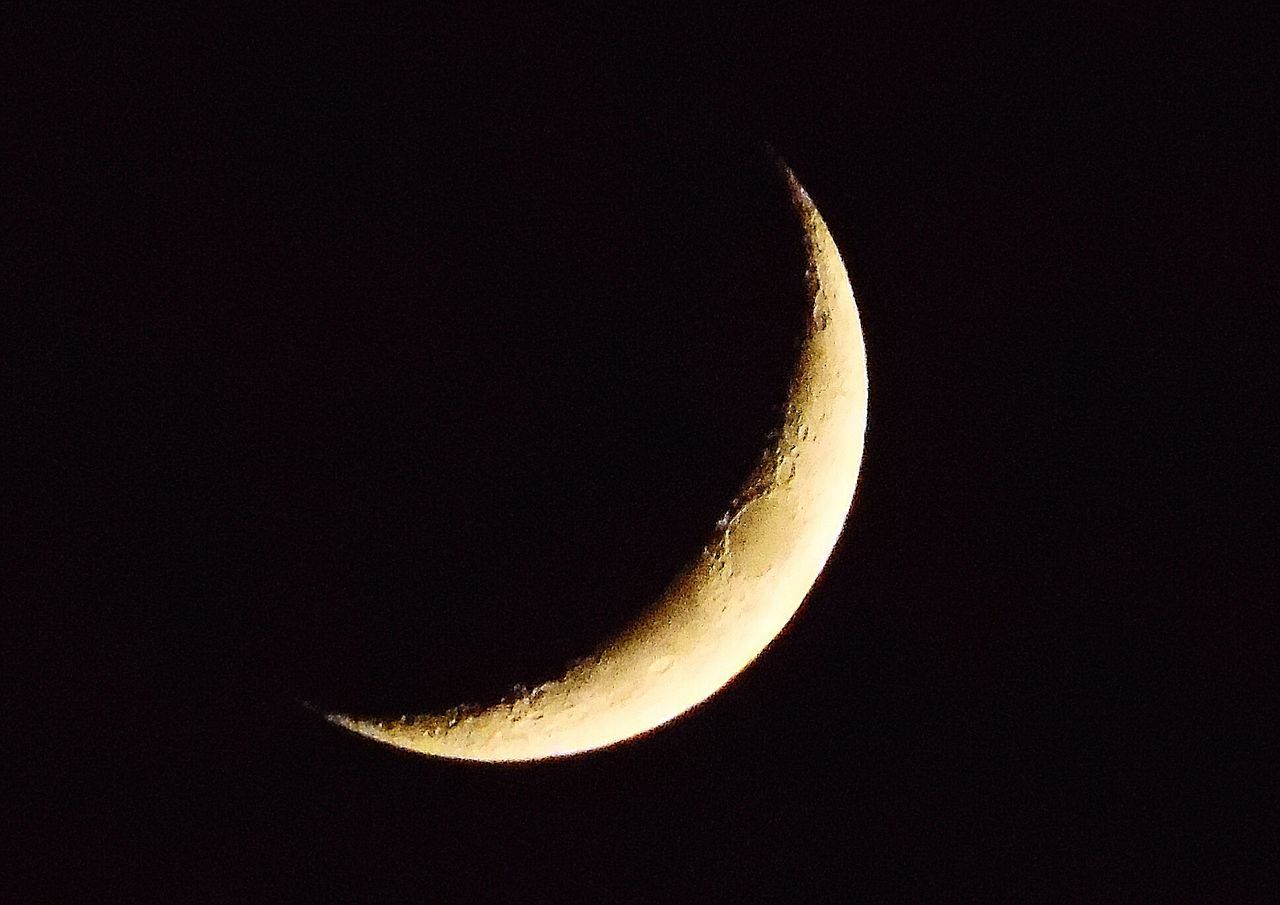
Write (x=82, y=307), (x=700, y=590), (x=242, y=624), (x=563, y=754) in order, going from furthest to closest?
(x=563, y=754), (x=700, y=590), (x=242, y=624), (x=82, y=307)

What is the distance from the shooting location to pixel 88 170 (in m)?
1.41

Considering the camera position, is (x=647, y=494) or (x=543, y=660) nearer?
(x=647, y=494)

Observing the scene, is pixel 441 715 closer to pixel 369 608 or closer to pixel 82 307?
pixel 369 608

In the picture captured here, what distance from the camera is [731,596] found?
5.52 ft

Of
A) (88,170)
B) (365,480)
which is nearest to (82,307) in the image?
(88,170)

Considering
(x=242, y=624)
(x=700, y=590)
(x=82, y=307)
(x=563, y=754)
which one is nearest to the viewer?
(x=82, y=307)

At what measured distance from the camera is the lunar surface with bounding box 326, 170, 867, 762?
1628mm

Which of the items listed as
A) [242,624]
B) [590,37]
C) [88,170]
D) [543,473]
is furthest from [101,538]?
[590,37]

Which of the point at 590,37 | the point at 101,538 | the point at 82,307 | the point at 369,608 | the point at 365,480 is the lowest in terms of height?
the point at 369,608

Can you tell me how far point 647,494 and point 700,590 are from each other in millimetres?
270

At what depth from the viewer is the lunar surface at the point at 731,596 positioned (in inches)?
64.1

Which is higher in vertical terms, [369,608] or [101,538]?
[101,538]

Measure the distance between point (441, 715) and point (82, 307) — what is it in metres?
0.97

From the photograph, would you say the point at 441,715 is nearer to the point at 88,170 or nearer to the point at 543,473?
the point at 543,473
